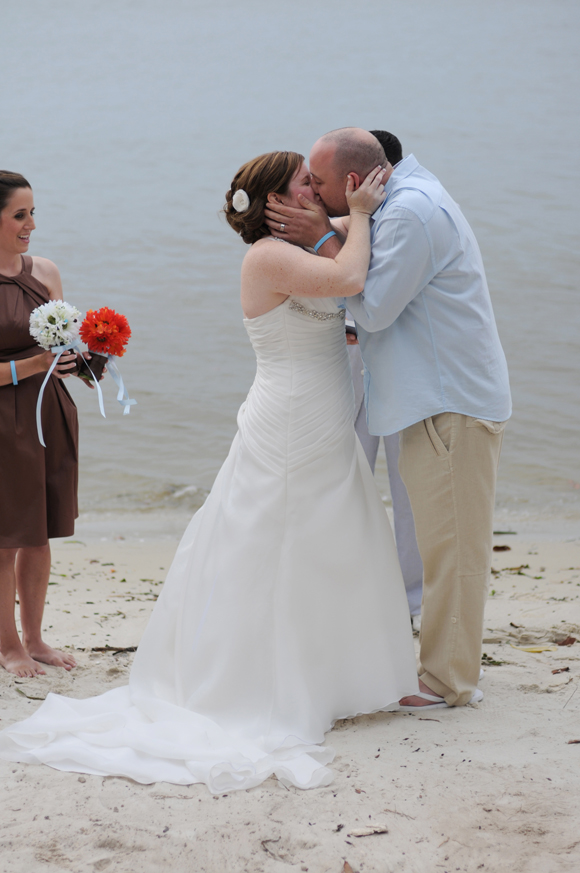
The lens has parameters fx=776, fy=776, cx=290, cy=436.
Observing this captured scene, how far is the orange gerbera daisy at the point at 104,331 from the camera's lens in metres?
3.21

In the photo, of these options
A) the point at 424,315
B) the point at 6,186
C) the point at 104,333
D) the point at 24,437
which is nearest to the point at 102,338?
the point at 104,333

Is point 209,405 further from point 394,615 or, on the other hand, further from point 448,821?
point 448,821

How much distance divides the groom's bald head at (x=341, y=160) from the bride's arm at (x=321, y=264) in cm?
4

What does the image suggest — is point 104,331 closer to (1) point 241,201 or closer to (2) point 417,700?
(1) point 241,201

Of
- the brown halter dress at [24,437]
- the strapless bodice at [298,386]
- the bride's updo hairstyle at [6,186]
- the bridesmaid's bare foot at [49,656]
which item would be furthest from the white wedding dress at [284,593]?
the bride's updo hairstyle at [6,186]

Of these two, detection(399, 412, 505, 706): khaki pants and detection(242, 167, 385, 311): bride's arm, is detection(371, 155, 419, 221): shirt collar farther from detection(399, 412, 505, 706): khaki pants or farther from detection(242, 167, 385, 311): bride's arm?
detection(399, 412, 505, 706): khaki pants

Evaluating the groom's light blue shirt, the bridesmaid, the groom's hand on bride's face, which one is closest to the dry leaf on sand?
the groom's light blue shirt

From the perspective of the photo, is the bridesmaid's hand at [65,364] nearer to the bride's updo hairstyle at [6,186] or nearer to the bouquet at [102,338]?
the bouquet at [102,338]

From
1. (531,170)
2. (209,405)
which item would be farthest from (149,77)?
(209,405)

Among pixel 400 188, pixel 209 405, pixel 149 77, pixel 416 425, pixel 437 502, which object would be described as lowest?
pixel 209 405

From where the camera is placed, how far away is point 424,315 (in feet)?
9.00

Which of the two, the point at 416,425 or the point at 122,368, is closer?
the point at 416,425

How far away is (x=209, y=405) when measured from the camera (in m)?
10.2

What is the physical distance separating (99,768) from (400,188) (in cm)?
219
